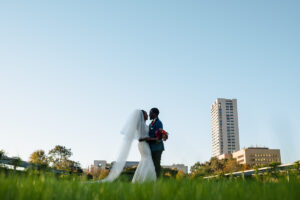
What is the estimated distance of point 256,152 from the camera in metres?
162

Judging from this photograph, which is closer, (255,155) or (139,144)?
(139,144)

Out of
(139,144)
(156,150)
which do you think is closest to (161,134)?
(156,150)

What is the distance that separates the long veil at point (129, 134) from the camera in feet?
25.1

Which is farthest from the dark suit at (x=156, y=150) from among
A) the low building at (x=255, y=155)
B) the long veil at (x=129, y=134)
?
the low building at (x=255, y=155)

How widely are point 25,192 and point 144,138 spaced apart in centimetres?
525

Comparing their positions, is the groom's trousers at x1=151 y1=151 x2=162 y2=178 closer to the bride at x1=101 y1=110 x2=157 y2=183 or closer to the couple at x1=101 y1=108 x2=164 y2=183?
the couple at x1=101 y1=108 x2=164 y2=183

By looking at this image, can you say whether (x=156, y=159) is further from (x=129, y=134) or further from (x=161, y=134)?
(x=129, y=134)

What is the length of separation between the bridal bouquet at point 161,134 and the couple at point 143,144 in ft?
0.33

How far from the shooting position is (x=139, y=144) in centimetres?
754

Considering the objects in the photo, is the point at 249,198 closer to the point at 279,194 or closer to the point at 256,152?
the point at 279,194

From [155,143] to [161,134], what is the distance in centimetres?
33

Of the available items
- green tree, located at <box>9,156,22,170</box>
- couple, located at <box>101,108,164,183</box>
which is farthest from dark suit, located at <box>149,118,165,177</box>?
green tree, located at <box>9,156,22,170</box>

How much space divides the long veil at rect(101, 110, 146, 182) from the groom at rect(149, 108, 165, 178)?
25 cm

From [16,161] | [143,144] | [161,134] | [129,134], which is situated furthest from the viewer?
[129,134]
